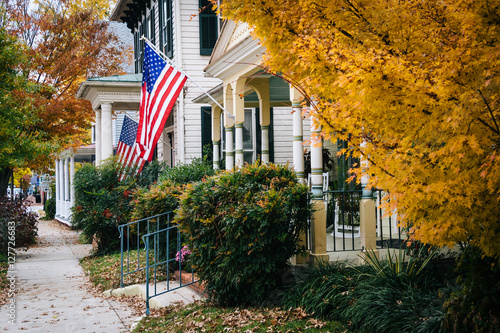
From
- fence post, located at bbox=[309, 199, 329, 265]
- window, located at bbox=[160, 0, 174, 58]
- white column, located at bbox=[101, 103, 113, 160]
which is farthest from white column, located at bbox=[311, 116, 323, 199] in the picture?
white column, located at bbox=[101, 103, 113, 160]

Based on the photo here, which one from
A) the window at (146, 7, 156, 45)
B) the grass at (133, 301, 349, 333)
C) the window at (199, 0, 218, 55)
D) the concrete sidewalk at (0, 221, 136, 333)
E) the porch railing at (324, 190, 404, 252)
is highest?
the window at (146, 7, 156, 45)

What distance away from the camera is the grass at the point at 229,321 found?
5320 mm

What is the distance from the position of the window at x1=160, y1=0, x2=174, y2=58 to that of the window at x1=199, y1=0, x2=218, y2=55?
1079 mm

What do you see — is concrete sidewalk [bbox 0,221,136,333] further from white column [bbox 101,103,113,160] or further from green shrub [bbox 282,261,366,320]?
white column [bbox 101,103,113,160]

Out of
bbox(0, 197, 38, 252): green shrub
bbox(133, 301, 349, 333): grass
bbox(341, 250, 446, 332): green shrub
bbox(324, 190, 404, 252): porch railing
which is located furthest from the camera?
bbox(0, 197, 38, 252): green shrub

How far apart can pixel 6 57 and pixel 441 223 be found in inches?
476

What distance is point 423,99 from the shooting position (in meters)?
3.19

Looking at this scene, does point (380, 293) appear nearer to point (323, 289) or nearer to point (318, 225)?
point (323, 289)

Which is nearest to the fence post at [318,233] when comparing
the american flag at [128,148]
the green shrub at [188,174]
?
the green shrub at [188,174]

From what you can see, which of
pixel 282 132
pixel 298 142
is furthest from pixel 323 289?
pixel 282 132

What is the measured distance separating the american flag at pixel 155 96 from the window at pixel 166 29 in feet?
20.2

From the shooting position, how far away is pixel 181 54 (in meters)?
15.9

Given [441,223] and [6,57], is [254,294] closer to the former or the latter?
[441,223]

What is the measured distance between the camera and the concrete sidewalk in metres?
7.05
